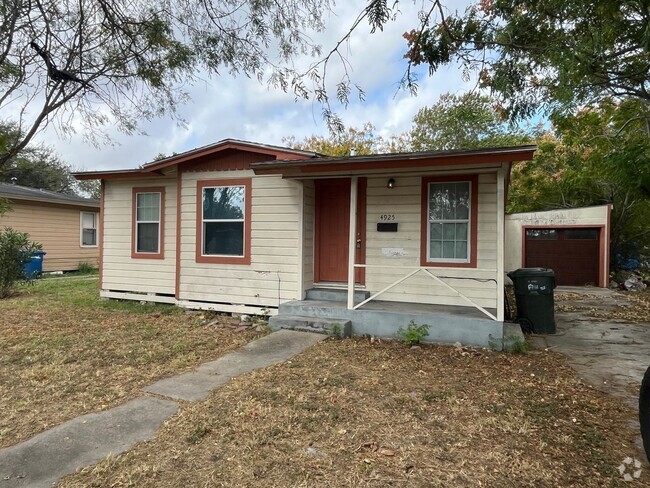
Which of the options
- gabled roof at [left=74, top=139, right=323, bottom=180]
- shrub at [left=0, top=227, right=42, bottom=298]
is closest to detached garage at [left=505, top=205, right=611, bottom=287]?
gabled roof at [left=74, top=139, right=323, bottom=180]

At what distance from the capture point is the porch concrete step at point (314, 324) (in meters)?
5.94

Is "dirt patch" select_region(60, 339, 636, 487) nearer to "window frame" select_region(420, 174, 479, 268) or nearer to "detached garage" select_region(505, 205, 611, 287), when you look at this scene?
"window frame" select_region(420, 174, 479, 268)

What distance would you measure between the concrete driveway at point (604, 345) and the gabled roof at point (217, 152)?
462 centimetres

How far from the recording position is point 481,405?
143 inches

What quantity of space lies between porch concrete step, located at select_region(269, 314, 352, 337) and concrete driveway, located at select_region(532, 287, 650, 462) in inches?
103

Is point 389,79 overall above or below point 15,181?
below

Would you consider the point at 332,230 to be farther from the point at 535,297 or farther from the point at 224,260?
the point at 535,297

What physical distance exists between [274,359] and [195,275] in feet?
11.2

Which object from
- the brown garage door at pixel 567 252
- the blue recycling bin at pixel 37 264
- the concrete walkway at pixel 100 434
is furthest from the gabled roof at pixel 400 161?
the blue recycling bin at pixel 37 264

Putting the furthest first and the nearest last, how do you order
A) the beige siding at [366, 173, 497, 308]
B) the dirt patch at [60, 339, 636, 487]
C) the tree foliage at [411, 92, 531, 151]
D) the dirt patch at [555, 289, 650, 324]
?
the tree foliage at [411, 92, 531, 151] < the dirt patch at [555, 289, 650, 324] < the beige siding at [366, 173, 497, 308] < the dirt patch at [60, 339, 636, 487]

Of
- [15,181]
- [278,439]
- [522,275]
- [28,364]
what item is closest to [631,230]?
[522,275]

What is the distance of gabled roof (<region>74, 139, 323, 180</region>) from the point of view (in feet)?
22.7

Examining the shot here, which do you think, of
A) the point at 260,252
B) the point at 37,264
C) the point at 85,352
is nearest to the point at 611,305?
the point at 260,252

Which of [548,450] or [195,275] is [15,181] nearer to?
[195,275]
